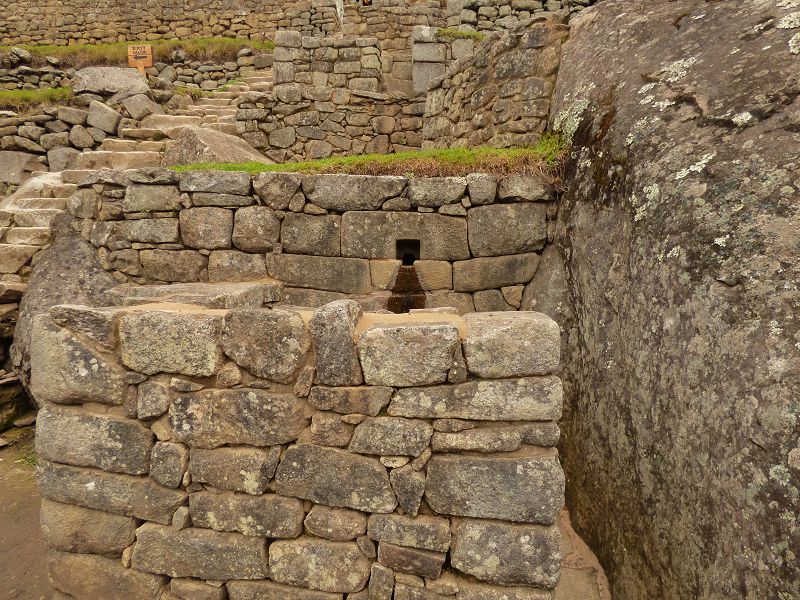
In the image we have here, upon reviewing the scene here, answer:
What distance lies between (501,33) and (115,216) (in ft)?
18.6

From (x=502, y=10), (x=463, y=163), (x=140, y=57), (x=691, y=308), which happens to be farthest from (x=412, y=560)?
(x=140, y=57)

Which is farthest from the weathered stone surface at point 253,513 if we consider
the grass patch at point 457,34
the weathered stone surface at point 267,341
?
the grass patch at point 457,34

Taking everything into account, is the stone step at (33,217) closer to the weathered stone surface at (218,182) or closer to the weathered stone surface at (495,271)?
the weathered stone surface at (218,182)

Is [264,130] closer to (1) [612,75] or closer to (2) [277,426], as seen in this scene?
(1) [612,75]

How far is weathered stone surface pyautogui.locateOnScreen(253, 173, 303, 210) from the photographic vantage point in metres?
5.11

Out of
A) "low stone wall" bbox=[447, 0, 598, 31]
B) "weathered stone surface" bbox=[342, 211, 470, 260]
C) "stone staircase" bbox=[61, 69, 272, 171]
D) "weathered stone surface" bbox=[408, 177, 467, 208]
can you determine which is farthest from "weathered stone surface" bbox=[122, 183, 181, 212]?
"low stone wall" bbox=[447, 0, 598, 31]

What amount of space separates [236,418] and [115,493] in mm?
881

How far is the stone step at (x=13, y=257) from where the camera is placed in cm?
631

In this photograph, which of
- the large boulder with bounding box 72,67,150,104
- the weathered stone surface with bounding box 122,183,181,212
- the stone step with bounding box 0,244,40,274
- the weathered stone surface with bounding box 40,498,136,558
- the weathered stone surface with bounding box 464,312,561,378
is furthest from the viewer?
the large boulder with bounding box 72,67,150,104

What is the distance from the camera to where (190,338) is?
2.45 metres

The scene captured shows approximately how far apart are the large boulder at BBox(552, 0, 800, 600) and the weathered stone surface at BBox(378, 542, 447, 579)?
5.62ft

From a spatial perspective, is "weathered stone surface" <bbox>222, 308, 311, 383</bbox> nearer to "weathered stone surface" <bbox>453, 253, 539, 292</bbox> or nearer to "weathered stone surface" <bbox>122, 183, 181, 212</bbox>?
"weathered stone surface" <bbox>453, 253, 539, 292</bbox>

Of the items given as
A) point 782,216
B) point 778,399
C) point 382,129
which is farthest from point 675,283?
point 382,129

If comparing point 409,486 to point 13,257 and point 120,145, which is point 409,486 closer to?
point 13,257
